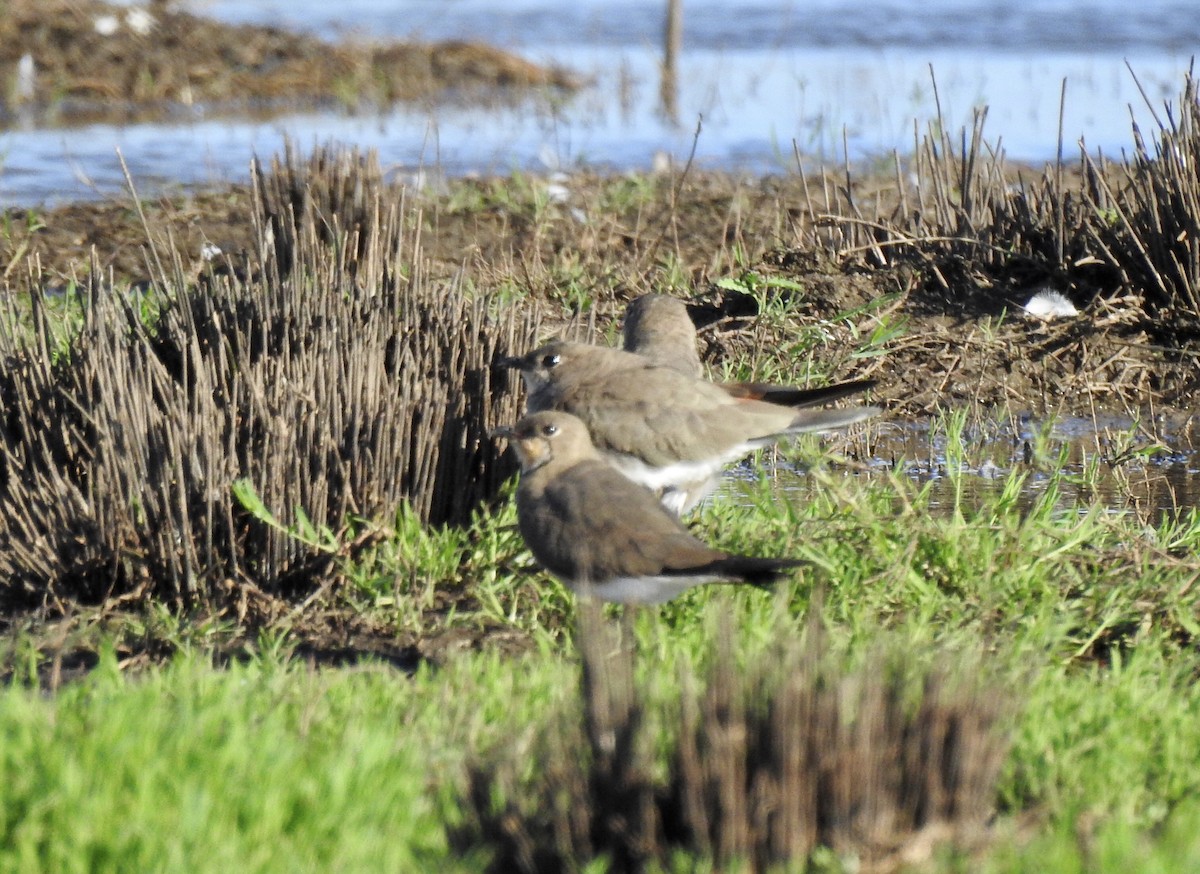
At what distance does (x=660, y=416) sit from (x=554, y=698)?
1710 mm

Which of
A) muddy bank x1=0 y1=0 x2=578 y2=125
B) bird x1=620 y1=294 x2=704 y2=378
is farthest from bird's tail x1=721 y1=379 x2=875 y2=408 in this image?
muddy bank x1=0 y1=0 x2=578 y2=125

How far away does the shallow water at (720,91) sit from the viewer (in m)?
12.8

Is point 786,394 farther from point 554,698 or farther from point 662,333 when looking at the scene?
point 554,698

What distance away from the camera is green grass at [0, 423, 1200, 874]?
3.00 meters

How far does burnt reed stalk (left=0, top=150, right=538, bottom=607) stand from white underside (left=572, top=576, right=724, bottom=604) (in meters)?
0.91

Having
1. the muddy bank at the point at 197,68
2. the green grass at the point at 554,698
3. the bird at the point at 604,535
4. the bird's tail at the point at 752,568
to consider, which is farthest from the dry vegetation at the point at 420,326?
the muddy bank at the point at 197,68

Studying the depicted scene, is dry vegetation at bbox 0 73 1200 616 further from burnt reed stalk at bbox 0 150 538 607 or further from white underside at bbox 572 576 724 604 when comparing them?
white underside at bbox 572 576 724 604

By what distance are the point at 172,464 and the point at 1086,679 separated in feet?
8.34

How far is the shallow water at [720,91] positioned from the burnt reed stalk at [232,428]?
9.62 ft

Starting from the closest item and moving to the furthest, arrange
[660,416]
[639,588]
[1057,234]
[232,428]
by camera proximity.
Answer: [639,588]
[232,428]
[660,416]
[1057,234]

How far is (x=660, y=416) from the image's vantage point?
17.2 ft

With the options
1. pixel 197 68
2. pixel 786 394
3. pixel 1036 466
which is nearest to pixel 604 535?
pixel 786 394

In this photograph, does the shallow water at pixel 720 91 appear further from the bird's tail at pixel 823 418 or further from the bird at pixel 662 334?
the bird's tail at pixel 823 418

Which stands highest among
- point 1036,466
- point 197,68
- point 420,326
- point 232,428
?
point 197,68
